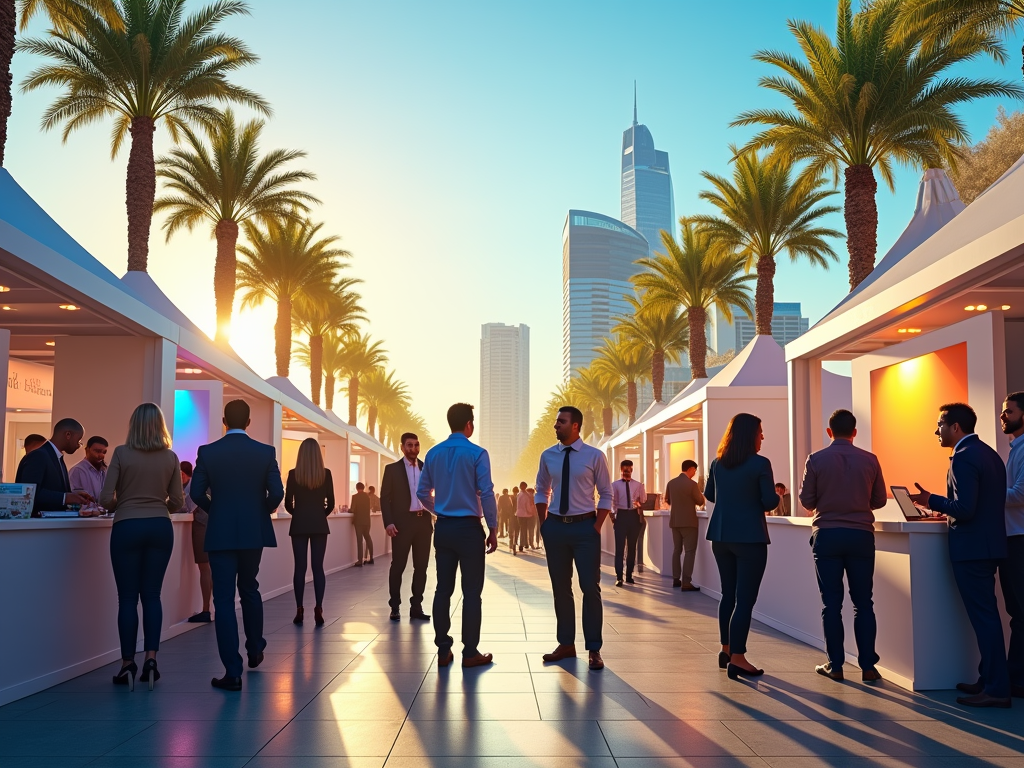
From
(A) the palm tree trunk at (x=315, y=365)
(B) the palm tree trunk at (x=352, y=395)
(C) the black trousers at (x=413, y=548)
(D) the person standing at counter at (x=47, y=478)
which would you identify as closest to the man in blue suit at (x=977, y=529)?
(C) the black trousers at (x=413, y=548)

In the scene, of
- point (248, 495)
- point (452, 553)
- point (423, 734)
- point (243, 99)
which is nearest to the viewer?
point (423, 734)

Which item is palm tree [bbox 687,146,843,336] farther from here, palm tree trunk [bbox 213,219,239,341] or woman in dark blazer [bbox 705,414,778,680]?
woman in dark blazer [bbox 705,414,778,680]

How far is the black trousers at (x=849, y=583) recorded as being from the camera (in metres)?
6.87

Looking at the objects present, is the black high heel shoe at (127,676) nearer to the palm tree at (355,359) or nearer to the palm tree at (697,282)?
the palm tree at (697,282)

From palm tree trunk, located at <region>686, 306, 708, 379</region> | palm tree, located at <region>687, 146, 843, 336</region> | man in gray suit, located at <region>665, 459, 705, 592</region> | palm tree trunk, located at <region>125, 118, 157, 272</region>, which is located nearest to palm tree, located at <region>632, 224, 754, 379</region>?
palm tree trunk, located at <region>686, 306, 708, 379</region>

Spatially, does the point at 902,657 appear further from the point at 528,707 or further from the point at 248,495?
the point at 248,495

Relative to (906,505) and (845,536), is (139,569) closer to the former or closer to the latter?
(845,536)

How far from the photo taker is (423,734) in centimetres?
523

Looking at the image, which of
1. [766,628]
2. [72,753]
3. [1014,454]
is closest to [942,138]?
[766,628]

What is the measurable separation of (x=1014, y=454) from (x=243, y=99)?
2047 centimetres

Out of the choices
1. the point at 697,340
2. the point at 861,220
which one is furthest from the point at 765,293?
the point at 861,220

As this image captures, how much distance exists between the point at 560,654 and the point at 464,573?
1.10 metres

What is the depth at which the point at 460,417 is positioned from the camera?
7871 millimetres

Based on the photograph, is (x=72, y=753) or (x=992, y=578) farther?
(x=992, y=578)
